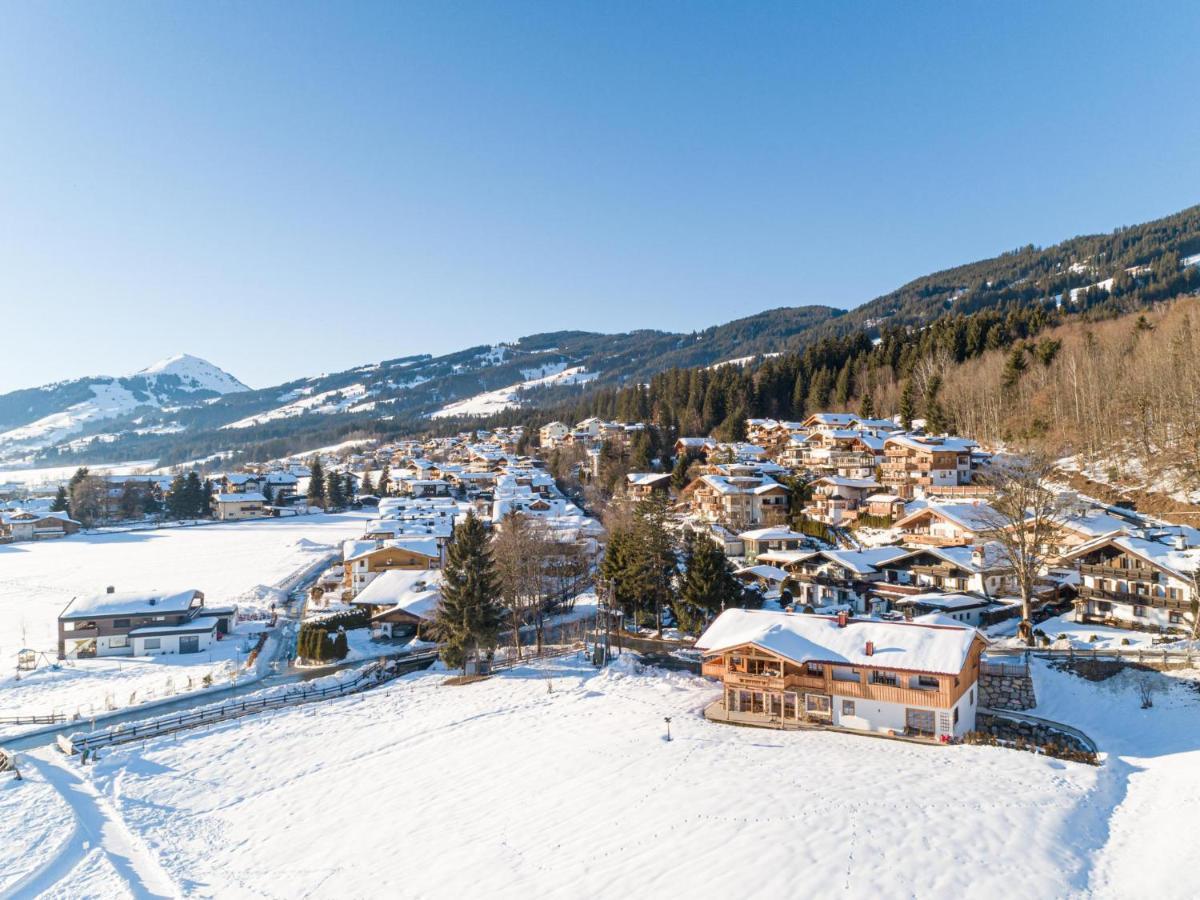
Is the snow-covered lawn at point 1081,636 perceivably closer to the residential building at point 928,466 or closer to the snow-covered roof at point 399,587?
the residential building at point 928,466

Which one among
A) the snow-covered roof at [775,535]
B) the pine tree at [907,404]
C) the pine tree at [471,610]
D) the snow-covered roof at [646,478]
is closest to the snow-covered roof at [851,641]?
the pine tree at [471,610]

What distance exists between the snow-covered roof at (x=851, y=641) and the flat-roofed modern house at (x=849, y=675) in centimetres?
3

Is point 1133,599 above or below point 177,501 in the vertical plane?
below

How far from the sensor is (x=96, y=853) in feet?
53.7

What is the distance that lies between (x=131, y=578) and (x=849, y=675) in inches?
2193

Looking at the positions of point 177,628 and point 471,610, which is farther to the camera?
point 177,628

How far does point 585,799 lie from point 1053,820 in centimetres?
1028

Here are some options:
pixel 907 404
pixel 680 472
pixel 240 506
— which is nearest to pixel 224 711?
pixel 680 472

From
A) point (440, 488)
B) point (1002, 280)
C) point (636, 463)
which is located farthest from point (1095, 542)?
point (1002, 280)

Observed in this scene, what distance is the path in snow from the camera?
1480 cm

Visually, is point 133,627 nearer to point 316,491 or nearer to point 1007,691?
point 1007,691

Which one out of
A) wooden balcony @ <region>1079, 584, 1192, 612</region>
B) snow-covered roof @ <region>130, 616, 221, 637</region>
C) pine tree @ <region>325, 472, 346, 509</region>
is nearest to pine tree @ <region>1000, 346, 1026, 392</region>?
wooden balcony @ <region>1079, 584, 1192, 612</region>

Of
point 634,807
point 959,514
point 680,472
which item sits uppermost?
point 680,472

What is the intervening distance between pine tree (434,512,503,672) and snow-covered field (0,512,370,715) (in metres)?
12.4
